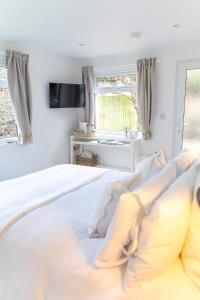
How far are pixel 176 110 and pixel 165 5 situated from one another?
6.42 ft

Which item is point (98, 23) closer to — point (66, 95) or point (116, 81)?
point (66, 95)

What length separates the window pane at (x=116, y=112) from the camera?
455cm

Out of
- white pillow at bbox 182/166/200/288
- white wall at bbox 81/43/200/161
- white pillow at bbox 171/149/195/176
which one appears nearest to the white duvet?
white pillow at bbox 182/166/200/288

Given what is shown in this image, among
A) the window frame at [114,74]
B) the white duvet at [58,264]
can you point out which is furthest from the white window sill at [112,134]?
the white duvet at [58,264]

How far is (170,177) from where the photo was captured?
1419mm

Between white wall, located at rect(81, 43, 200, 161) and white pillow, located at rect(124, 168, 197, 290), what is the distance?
3.15 m

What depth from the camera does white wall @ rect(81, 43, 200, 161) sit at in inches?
149

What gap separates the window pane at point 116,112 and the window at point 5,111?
1.84 meters

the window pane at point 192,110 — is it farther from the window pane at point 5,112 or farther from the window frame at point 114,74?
the window pane at point 5,112

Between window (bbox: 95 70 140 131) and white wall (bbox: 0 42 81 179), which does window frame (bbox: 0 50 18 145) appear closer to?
white wall (bbox: 0 42 81 179)

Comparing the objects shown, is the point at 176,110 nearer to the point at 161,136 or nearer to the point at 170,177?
the point at 161,136

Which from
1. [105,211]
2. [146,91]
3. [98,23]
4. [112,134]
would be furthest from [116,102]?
[105,211]

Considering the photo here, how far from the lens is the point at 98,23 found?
109 inches

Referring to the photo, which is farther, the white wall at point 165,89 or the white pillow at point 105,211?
the white wall at point 165,89
